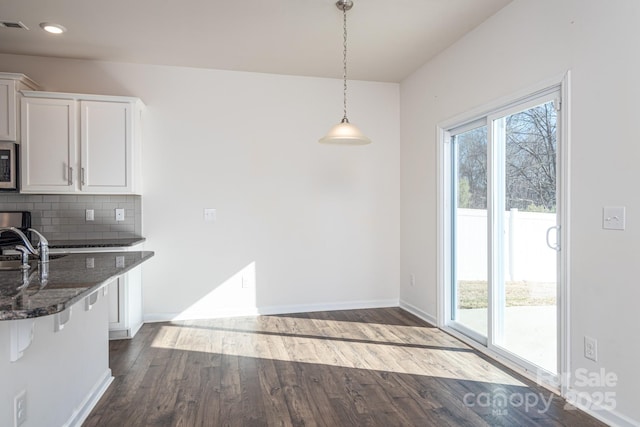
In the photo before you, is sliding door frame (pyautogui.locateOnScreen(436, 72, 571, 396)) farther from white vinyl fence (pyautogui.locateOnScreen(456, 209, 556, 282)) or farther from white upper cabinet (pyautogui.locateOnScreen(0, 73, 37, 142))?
white upper cabinet (pyautogui.locateOnScreen(0, 73, 37, 142))

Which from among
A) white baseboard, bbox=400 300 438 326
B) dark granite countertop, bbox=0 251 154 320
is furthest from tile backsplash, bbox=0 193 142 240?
white baseboard, bbox=400 300 438 326

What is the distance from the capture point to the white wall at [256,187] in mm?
4133

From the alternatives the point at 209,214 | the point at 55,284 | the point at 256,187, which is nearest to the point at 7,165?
the point at 209,214

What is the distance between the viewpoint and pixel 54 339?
1.93m

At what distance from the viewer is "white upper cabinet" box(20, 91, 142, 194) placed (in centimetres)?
353

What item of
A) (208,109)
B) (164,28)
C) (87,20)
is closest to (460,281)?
(208,109)

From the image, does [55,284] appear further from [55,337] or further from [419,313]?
[419,313]

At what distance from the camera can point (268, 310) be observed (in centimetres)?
440

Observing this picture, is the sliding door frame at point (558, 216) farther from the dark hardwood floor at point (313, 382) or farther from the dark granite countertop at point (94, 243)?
the dark granite countertop at point (94, 243)

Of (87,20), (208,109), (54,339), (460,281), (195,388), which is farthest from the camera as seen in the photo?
(208,109)

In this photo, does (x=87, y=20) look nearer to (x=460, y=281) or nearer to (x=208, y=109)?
(x=208, y=109)

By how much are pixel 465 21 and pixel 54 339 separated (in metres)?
3.54

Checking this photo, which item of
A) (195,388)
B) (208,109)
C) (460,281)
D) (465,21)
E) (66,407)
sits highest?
(465,21)

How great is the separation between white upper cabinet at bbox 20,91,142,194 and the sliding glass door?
125 inches
